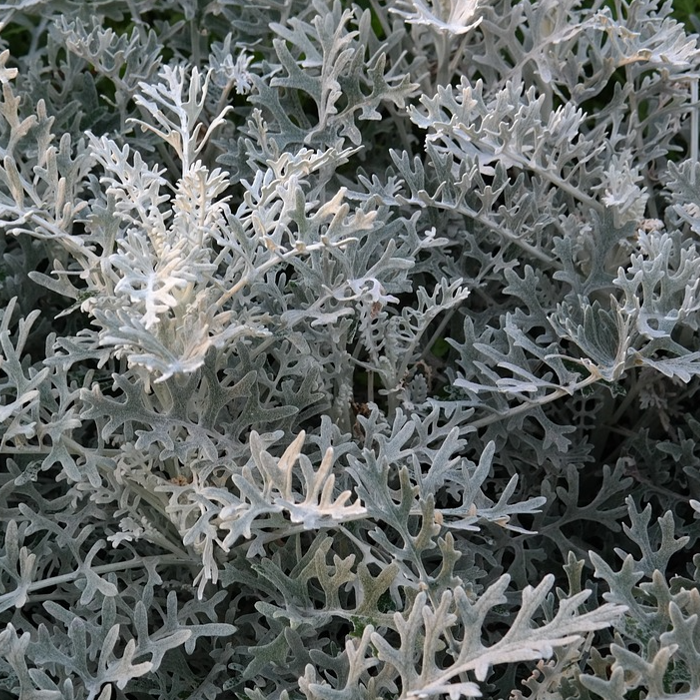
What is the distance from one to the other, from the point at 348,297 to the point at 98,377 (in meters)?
0.40

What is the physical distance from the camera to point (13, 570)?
3.87ft

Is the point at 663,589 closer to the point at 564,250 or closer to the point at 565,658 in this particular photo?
the point at 565,658

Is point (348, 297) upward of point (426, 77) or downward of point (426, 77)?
downward

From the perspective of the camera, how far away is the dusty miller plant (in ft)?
3.44

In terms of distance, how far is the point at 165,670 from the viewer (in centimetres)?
122

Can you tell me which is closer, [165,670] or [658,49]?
[165,670]

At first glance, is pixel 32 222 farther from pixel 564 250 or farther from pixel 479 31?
pixel 479 31

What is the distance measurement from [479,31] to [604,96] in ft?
1.46

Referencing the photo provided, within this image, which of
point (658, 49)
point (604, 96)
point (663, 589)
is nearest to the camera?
point (663, 589)

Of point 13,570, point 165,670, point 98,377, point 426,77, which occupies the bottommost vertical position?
point 165,670

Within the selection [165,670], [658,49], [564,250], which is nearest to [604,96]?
[658,49]

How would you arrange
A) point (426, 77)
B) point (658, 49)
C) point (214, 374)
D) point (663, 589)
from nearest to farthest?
point (663, 589) → point (214, 374) → point (658, 49) → point (426, 77)

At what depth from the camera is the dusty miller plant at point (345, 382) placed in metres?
1.05

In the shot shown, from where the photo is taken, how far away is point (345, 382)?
133 centimetres
